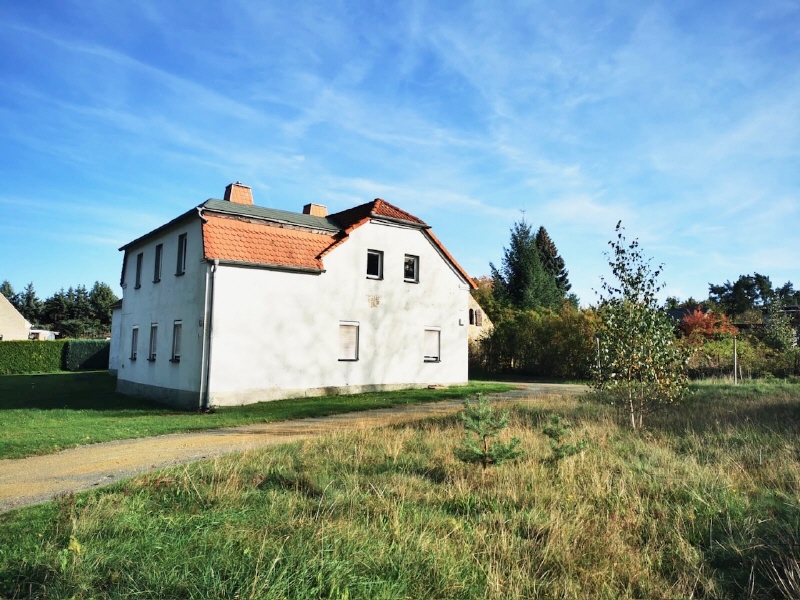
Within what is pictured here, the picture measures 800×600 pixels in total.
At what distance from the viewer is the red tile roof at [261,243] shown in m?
17.3

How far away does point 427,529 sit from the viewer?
4.76m

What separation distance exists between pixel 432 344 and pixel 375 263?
4107 millimetres

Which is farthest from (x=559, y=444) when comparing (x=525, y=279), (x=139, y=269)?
(x=525, y=279)

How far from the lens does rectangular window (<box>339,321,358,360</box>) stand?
19953mm

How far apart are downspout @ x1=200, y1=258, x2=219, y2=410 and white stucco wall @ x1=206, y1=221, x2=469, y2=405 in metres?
0.14

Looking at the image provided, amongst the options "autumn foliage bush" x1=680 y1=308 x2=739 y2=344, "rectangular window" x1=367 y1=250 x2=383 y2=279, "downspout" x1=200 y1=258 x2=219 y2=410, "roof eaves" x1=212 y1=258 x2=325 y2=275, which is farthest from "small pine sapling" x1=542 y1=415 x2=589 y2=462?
"autumn foliage bush" x1=680 y1=308 x2=739 y2=344

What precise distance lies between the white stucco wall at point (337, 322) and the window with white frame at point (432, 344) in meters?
0.21

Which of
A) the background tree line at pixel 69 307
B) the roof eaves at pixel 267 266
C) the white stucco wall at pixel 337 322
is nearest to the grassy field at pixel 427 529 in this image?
the white stucco wall at pixel 337 322

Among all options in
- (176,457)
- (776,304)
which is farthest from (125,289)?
(776,304)

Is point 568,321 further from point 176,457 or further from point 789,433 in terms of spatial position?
point 176,457

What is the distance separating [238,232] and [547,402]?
35.7ft

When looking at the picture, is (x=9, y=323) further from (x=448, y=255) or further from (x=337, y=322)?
(x=448, y=255)

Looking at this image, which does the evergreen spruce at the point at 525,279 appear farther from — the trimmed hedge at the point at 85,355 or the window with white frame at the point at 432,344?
the trimmed hedge at the point at 85,355

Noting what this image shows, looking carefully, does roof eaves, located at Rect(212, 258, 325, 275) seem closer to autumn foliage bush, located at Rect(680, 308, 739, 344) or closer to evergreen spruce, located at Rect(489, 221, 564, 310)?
autumn foliage bush, located at Rect(680, 308, 739, 344)
